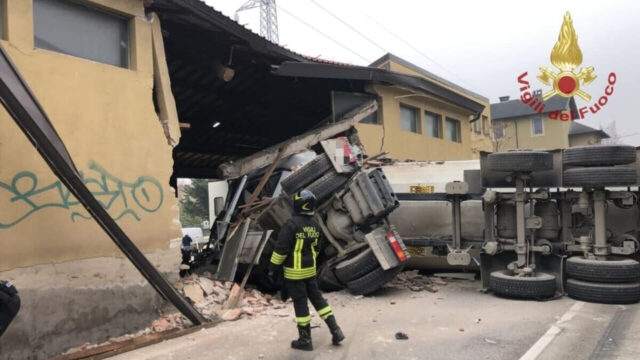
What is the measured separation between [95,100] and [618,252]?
749 cm

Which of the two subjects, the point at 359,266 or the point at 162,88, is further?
the point at 359,266

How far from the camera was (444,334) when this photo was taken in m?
5.64

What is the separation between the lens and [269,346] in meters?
5.36

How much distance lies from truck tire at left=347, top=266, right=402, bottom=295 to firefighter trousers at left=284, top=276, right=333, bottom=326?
8.21ft

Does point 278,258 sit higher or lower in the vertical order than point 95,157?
lower

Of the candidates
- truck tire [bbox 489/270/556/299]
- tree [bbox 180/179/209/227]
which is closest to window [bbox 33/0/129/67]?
truck tire [bbox 489/270/556/299]

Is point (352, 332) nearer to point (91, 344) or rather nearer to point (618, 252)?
point (91, 344)

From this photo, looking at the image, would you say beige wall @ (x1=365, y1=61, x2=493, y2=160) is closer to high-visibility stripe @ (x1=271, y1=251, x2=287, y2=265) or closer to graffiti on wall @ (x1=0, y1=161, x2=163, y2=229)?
graffiti on wall @ (x1=0, y1=161, x2=163, y2=229)

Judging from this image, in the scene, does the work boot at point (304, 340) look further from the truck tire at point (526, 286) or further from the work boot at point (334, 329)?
the truck tire at point (526, 286)

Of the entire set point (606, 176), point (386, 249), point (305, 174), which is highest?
point (305, 174)

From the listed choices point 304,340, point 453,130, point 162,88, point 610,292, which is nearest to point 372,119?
point 453,130

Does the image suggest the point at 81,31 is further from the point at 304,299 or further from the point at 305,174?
the point at 304,299

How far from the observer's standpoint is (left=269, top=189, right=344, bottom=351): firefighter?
520 centimetres

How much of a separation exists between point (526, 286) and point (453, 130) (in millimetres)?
11017
